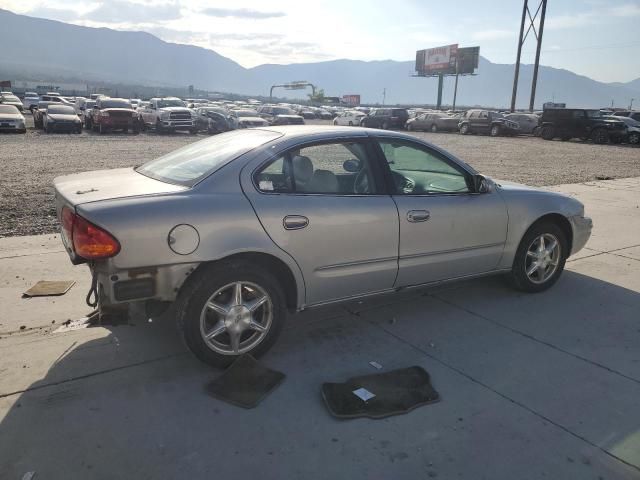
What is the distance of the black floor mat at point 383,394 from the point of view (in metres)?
3.03

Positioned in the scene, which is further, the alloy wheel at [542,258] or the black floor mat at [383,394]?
the alloy wheel at [542,258]

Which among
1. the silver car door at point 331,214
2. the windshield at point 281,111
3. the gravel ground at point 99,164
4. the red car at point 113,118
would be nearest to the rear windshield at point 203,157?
the silver car door at point 331,214

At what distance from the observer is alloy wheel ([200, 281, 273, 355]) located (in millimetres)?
3367

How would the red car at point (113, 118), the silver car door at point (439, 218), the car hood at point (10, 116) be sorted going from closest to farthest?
the silver car door at point (439, 218)
the car hood at point (10, 116)
the red car at point (113, 118)

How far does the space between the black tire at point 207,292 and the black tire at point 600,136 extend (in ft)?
92.6

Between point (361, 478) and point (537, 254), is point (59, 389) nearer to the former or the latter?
point (361, 478)

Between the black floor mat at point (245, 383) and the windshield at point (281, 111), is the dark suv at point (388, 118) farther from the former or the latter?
the black floor mat at point (245, 383)

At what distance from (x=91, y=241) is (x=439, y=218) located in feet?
8.33

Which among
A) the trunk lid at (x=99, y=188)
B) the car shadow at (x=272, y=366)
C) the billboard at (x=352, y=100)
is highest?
the billboard at (x=352, y=100)

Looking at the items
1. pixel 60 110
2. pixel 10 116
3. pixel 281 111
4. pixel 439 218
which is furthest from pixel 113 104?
pixel 439 218

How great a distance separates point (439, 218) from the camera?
4137mm

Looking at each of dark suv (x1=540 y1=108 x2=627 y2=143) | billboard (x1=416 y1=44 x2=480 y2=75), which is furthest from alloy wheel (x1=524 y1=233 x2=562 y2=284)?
billboard (x1=416 y1=44 x2=480 y2=75)

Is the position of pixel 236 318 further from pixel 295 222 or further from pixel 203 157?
pixel 203 157

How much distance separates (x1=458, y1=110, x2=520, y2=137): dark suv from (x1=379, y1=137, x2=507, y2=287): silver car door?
30273 millimetres
